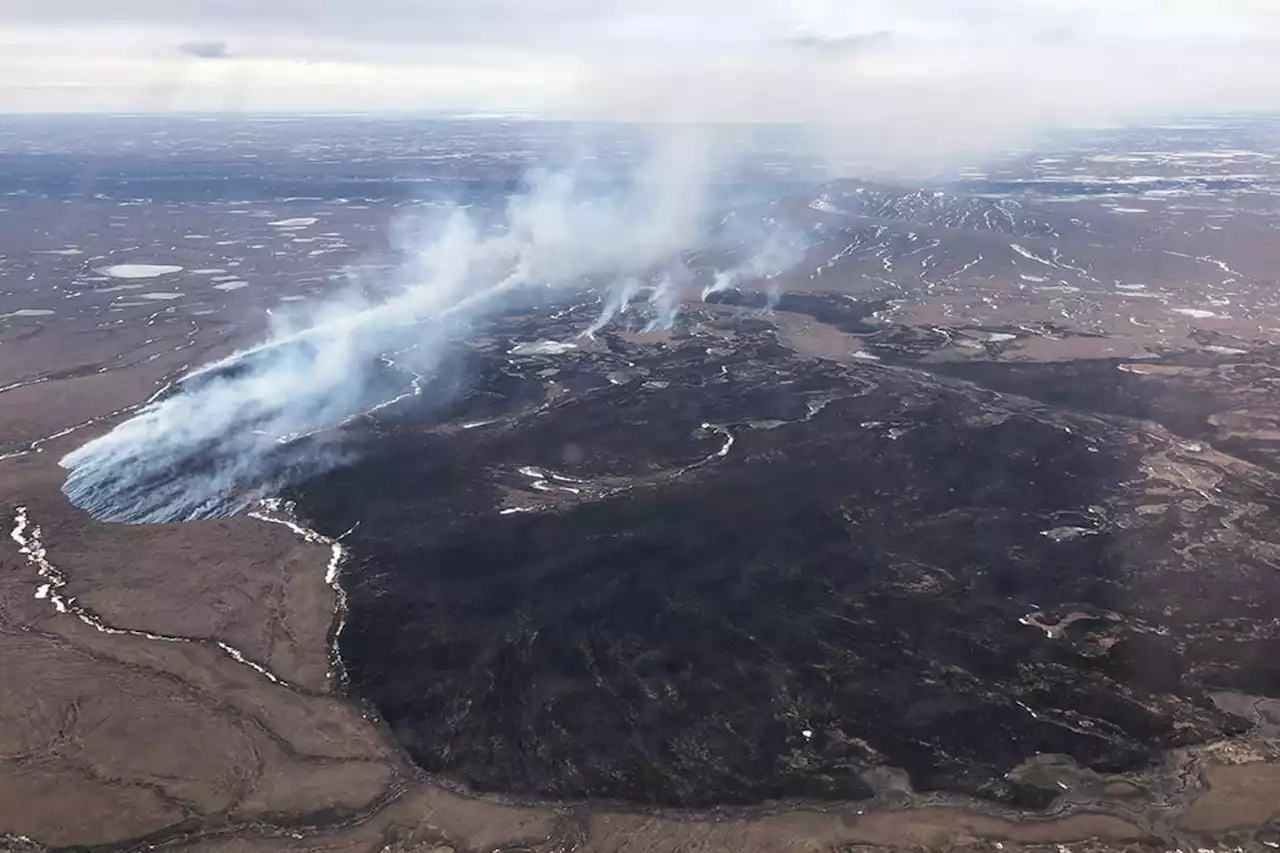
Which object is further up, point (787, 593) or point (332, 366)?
point (332, 366)

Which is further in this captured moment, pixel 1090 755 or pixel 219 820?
pixel 1090 755

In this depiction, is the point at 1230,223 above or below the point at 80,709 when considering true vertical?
above

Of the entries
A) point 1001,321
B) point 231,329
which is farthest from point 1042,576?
point 231,329

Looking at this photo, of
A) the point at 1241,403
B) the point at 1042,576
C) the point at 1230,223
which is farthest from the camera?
the point at 1230,223

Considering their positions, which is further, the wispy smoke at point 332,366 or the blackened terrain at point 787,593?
the wispy smoke at point 332,366

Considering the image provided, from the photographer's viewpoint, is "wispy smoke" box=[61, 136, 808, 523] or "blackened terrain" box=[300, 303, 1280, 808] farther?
"wispy smoke" box=[61, 136, 808, 523]

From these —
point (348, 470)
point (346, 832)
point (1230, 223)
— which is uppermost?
point (1230, 223)

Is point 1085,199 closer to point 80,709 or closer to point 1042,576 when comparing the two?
point 1042,576

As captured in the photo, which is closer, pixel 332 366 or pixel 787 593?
pixel 787 593
